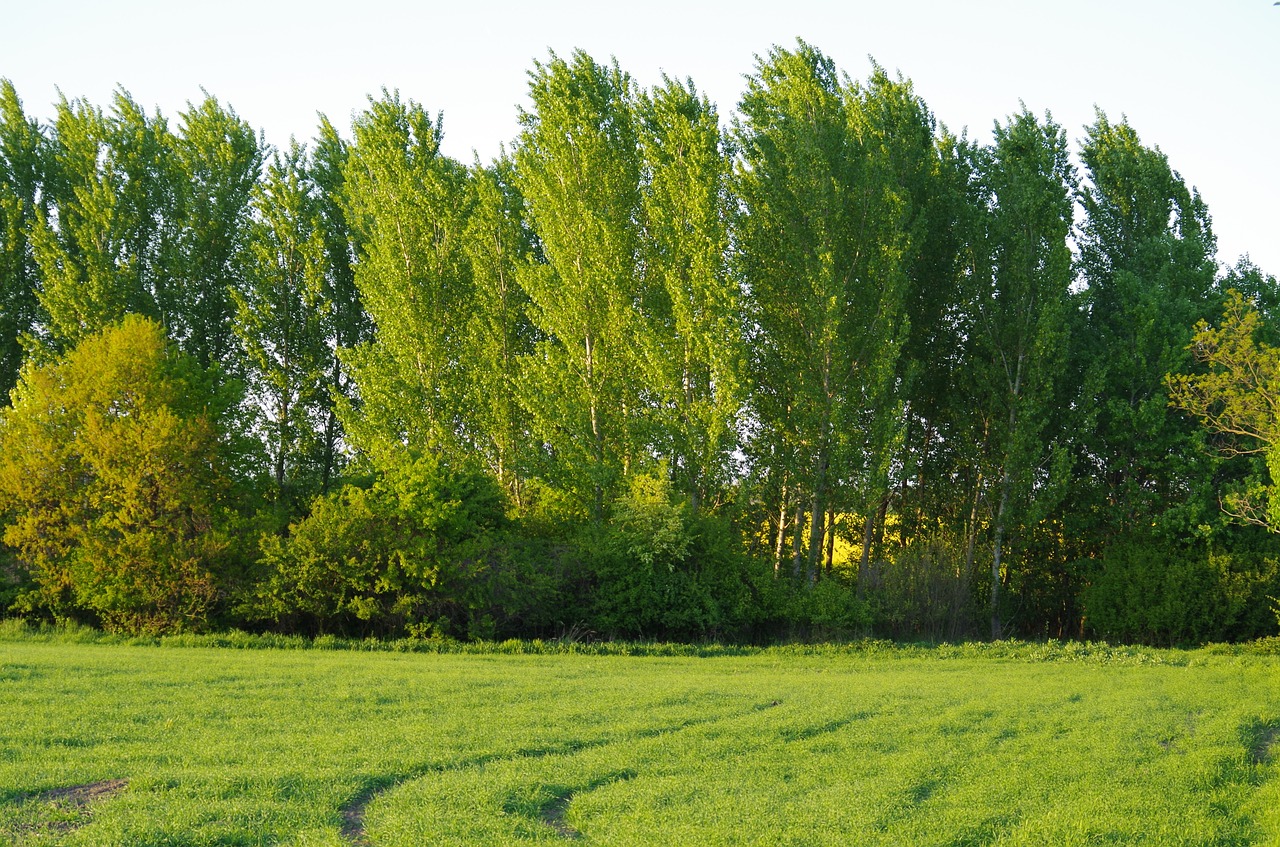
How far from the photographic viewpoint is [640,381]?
24422 mm

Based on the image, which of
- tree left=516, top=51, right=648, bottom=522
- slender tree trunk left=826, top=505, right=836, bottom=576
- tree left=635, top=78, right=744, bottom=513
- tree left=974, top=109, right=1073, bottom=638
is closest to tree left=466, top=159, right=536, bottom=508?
tree left=516, top=51, right=648, bottom=522

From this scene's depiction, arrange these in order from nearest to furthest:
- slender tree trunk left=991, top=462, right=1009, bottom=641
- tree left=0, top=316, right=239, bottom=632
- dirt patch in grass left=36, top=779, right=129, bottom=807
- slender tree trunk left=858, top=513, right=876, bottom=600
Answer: dirt patch in grass left=36, top=779, right=129, bottom=807
tree left=0, top=316, right=239, bottom=632
slender tree trunk left=858, top=513, right=876, bottom=600
slender tree trunk left=991, top=462, right=1009, bottom=641

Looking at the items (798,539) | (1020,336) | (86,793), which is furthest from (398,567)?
(1020,336)

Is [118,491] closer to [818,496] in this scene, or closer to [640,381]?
[640,381]

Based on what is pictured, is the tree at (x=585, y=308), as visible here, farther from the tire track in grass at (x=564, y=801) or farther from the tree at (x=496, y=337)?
the tire track in grass at (x=564, y=801)

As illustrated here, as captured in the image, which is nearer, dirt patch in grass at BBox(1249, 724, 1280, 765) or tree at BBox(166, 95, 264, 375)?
dirt patch in grass at BBox(1249, 724, 1280, 765)

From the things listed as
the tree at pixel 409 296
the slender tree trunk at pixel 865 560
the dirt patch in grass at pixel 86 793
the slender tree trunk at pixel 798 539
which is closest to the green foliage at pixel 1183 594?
the slender tree trunk at pixel 865 560

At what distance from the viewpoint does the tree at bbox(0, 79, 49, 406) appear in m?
30.0

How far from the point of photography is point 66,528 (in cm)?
2064

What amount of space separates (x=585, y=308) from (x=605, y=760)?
1766 cm

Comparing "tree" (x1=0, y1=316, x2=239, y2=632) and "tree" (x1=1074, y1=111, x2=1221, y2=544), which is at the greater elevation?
"tree" (x1=1074, y1=111, x2=1221, y2=544)

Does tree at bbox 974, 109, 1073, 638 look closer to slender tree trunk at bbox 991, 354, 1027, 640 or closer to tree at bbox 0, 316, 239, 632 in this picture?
slender tree trunk at bbox 991, 354, 1027, 640

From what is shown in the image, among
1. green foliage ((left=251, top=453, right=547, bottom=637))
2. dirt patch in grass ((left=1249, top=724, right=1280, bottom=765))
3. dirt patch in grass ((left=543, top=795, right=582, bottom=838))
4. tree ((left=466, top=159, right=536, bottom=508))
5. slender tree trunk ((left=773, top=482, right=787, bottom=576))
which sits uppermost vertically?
tree ((left=466, top=159, right=536, bottom=508))

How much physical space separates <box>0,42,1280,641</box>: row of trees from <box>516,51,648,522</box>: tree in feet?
0.30
